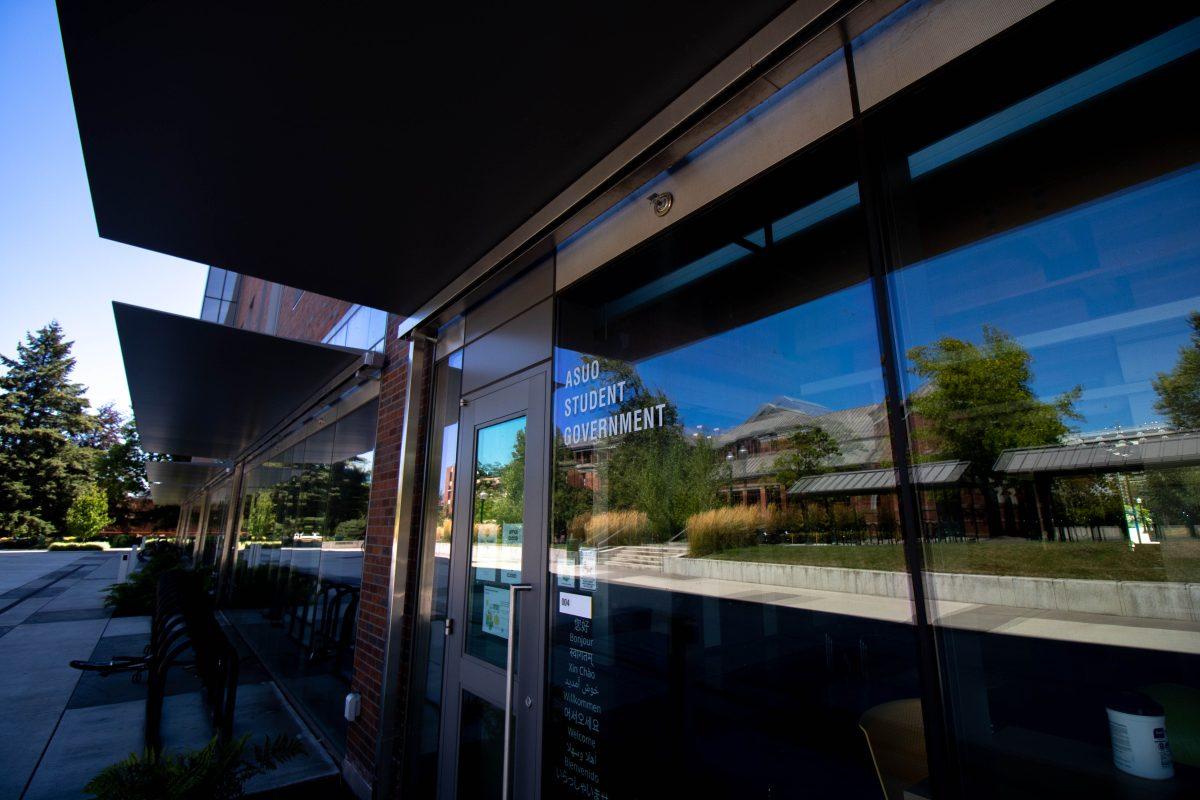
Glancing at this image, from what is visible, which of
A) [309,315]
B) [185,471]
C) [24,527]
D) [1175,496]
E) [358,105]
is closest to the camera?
[1175,496]

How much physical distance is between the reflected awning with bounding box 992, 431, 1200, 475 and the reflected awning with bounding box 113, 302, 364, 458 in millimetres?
4714

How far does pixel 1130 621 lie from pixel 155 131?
3355 millimetres

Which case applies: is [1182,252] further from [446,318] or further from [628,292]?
[446,318]

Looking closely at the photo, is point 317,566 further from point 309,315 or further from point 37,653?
point 309,315

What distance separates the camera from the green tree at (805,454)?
1.72m

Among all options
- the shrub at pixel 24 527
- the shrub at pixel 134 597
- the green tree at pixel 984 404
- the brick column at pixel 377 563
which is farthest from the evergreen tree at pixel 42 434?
the green tree at pixel 984 404

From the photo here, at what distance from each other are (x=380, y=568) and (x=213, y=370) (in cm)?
291

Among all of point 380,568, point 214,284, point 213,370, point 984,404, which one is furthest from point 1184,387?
point 214,284

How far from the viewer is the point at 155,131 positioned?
2.30 metres

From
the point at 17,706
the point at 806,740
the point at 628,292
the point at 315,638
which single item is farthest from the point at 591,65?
the point at 17,706

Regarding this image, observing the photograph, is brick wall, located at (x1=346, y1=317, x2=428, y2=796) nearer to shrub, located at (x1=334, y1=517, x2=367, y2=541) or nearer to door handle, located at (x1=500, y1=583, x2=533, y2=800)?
shrub, located at (x1=334, y1=517, x2=367, y2=541)

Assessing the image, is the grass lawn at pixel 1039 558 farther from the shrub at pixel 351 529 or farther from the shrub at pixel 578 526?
the shrub at pixel 351 529

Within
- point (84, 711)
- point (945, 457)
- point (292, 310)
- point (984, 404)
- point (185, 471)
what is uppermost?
point (292, 310)

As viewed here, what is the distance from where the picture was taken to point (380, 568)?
435 centimetres
